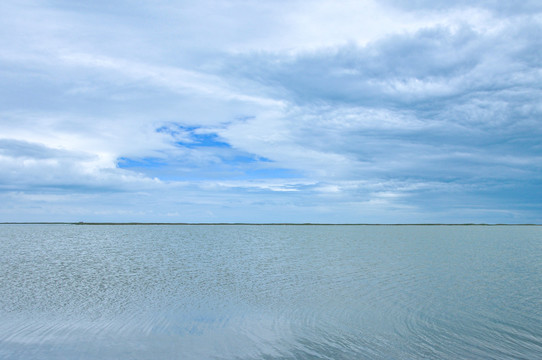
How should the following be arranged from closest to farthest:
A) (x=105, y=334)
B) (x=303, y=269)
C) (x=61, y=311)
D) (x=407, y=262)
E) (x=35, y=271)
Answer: (x=105, y=334) → (x=61, y=311) → (x=35, y=271) → (x=303, y=269) → (x=407, y=262)

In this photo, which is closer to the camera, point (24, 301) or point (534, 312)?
point (534, 312)

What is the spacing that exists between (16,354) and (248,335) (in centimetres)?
929

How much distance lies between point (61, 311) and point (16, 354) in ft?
25.2

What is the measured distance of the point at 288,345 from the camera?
16078 millimetres

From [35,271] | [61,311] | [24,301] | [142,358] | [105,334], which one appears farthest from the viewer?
[35,271]

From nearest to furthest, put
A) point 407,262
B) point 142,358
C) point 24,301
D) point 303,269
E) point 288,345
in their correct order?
1. point 142,358
2. point 288,345
3. point 24,301
4. point 303,269
5. point 407,262

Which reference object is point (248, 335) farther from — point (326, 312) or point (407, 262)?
point (407, 262)

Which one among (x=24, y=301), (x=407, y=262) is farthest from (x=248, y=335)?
(x=407, y=262)

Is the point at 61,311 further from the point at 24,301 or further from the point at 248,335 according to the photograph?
the point at 248,335

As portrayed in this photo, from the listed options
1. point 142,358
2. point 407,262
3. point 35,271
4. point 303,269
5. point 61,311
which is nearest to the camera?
point 142,358

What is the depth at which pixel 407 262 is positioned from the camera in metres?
48.9

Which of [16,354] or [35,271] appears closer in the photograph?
[16,354]

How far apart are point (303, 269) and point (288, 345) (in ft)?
84.1

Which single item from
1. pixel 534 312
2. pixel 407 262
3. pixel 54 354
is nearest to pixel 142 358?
pixel 54 354
